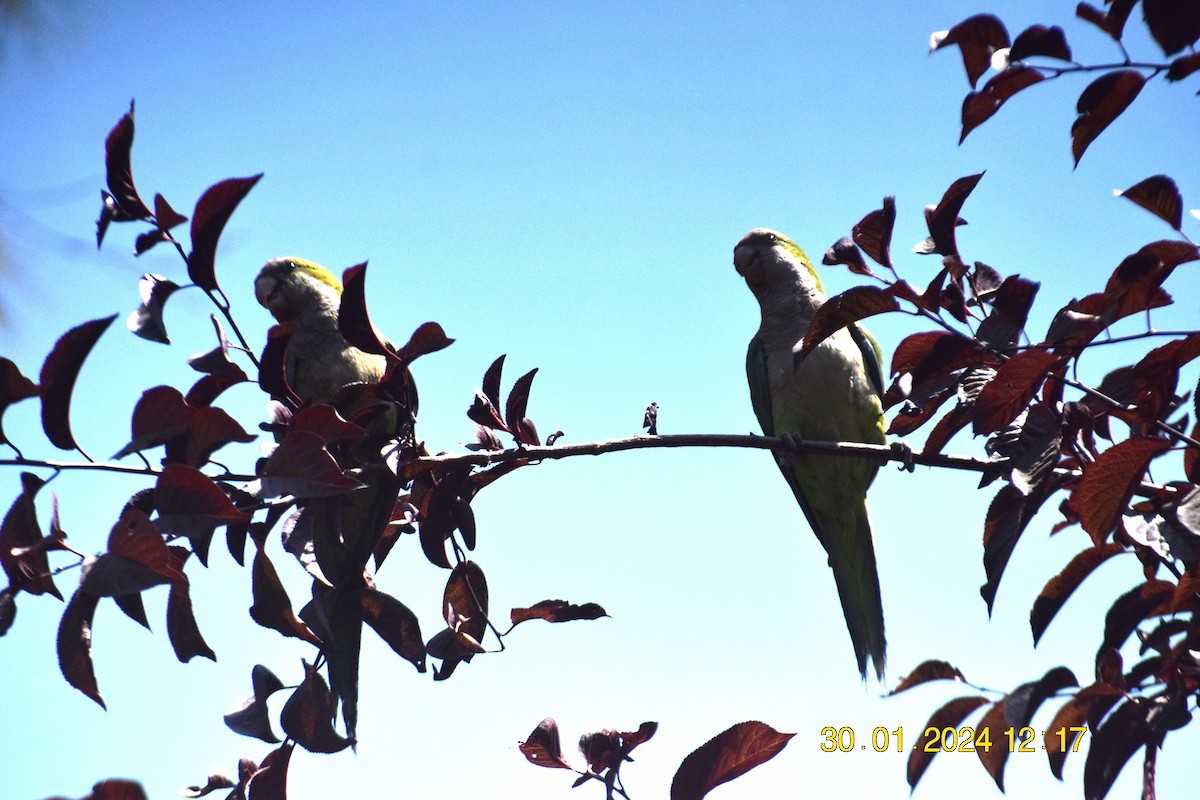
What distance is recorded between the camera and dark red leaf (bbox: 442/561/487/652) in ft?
7.25

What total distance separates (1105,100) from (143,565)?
1586 millimetres

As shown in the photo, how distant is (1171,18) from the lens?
1.32 m

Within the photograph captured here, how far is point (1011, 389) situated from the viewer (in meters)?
1.61

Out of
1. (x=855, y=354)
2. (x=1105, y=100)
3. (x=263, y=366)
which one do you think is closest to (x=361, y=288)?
(x=263, y=366)

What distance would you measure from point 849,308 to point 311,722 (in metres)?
1.25

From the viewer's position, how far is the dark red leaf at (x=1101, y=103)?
4.93 ft

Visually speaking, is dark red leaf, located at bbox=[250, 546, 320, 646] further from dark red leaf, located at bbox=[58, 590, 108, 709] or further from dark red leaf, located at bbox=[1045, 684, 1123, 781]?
dark red leaf, located at bbox=[1045, 684, 1123, 781]

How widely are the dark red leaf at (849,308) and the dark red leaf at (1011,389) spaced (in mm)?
239

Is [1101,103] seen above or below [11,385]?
above

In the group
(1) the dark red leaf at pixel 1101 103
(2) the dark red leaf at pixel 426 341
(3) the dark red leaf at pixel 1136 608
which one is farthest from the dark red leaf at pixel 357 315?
(3) the dark red leaf at pixel 1136 608

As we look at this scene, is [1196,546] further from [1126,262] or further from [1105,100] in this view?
[1105,100]

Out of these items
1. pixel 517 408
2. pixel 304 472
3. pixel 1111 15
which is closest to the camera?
pixel 1111 15

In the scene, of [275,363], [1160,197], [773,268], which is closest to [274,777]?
[275,363]

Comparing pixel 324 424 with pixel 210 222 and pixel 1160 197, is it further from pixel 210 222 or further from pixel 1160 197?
pixel 1160 197
